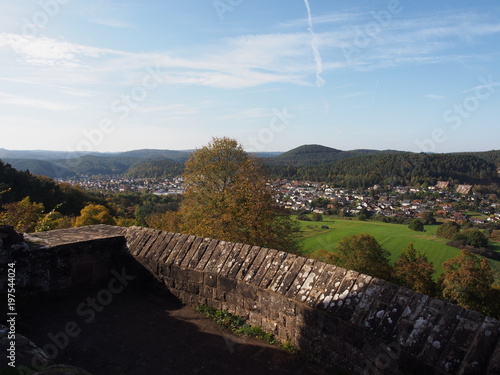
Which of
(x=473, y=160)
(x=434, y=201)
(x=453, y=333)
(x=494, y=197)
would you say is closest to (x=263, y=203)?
(x=453, y=333)

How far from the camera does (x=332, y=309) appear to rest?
3312mm

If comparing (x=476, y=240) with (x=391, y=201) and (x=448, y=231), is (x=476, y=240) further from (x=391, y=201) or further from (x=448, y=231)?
(x=391, y=201)

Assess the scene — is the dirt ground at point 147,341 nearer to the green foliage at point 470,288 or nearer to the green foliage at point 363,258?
the green foliage at point 470,288

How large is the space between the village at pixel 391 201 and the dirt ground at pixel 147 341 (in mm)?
73109

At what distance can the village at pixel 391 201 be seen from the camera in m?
85.4

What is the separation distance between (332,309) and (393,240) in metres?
59.2

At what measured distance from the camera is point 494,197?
103 metres

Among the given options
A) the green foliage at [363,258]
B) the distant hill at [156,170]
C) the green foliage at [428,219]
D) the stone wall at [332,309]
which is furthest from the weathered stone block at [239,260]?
the distant hill at [156,170]

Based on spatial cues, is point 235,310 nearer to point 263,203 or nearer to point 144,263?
point 144,263

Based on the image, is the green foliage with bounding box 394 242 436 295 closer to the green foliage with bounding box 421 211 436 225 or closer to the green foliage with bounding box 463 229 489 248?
the green foliage with bounding box 463 229 489 248

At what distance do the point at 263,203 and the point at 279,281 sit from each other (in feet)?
48.3

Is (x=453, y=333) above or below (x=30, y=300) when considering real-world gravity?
above

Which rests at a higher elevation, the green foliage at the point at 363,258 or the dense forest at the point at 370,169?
the dense forest at the point at 370,169

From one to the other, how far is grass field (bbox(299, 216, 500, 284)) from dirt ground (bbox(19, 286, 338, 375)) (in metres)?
40.8
